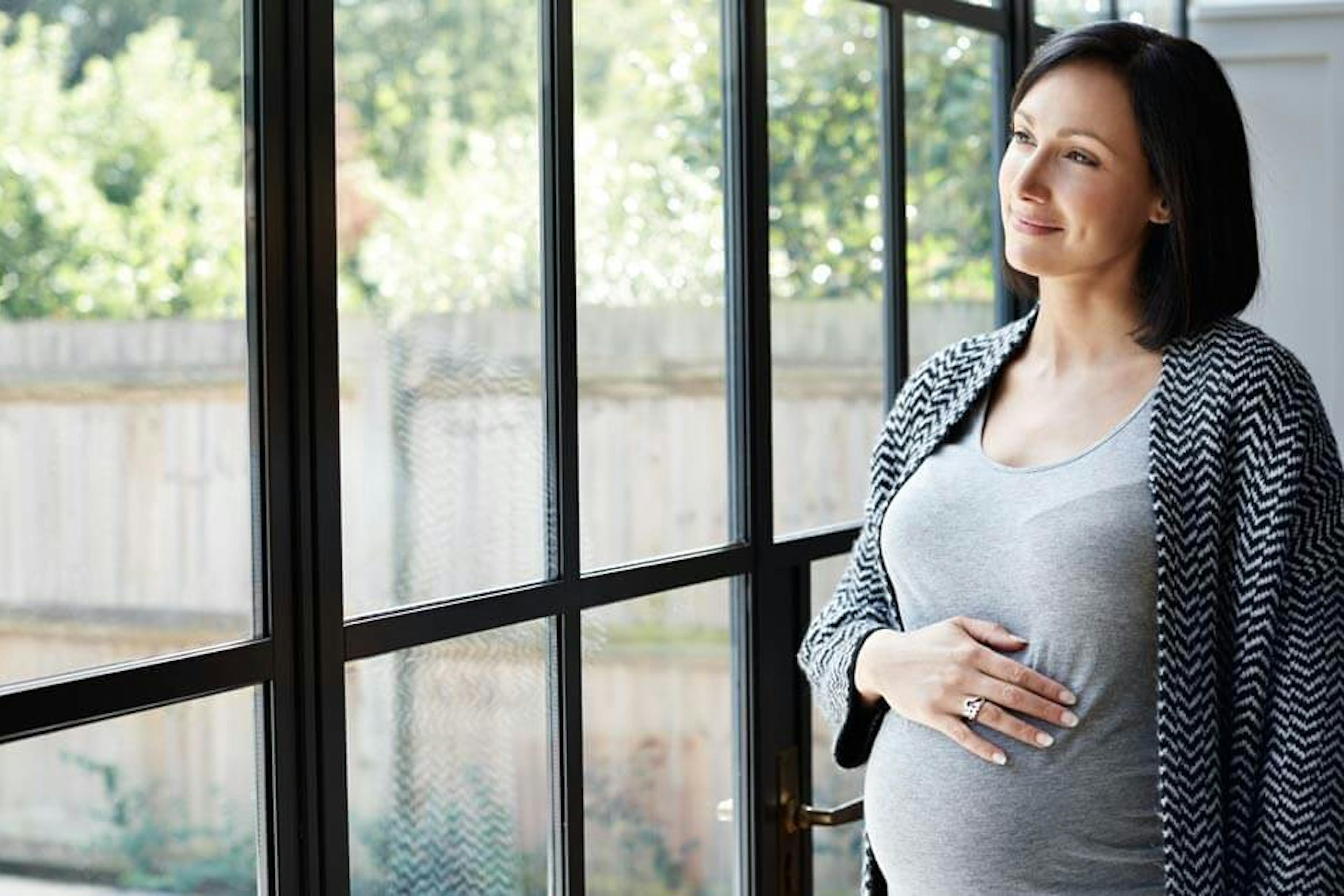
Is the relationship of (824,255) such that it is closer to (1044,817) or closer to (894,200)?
(894,200)

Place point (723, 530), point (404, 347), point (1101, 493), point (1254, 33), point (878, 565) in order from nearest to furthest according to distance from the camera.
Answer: point (1101, 493) → point (404, 347) → point (878, 565) → point (723, 530) → point (1254, 33)

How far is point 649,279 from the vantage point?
6.31 feet

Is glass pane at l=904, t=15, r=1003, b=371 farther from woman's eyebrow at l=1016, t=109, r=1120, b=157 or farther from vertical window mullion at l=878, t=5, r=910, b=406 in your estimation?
woman's eyebrow at l=1016, t=109, r=1120, b=157

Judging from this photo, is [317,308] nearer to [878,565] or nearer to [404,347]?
[404,347]

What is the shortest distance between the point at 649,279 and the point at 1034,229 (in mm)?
506

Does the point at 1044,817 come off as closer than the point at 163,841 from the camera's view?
No

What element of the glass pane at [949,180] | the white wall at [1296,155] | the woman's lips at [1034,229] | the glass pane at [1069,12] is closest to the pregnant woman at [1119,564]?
the woman's lips at [1034,229]

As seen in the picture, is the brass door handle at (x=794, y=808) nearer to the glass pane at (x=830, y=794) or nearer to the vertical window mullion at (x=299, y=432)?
the glass pane at (x=830, y=794)

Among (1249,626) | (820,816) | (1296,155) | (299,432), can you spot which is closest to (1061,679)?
(1249,626)

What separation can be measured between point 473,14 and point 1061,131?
1.85 feet

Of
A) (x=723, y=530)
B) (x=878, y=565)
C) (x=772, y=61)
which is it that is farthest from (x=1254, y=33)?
(x=878, y=565)

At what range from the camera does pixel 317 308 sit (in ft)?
4.75

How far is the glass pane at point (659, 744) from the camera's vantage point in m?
1.87

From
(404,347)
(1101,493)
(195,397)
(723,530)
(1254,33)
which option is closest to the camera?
(195,397)
